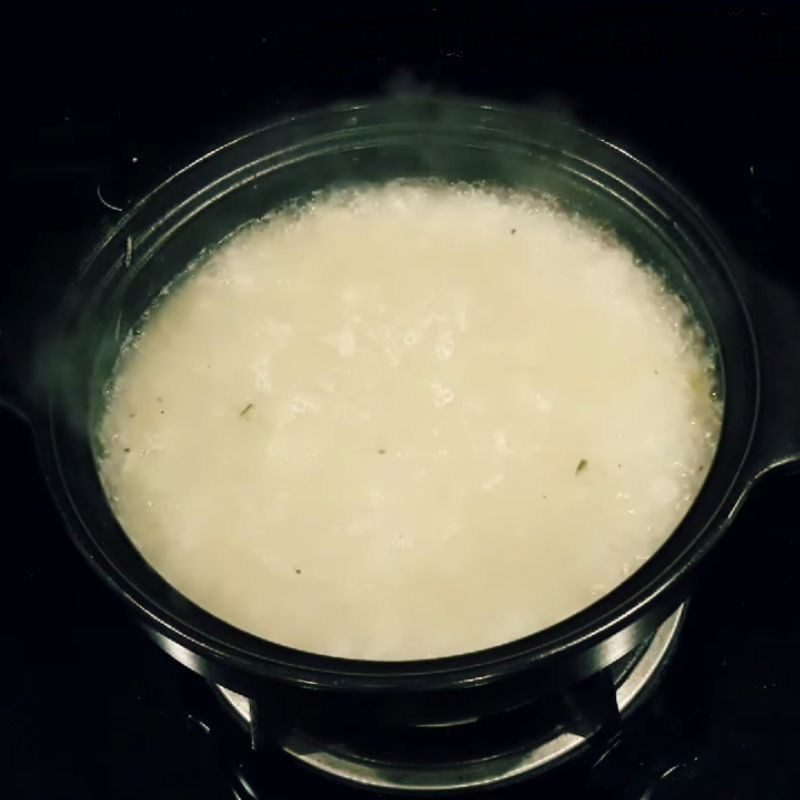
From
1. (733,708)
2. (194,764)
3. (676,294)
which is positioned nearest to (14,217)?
(194,764)

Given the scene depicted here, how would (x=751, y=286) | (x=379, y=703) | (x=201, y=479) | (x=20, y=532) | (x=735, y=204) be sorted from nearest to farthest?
1. (x=379, y=703)
2. (x=751, y=286)
3. (x=201, y=479)
4. (x=20, y=532)
5. (x=735, y=204)

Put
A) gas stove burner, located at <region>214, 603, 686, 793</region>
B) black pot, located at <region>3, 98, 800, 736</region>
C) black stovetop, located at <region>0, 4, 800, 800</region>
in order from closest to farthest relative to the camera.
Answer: black pot, located at <region>3, 98, 800, 736</region> → gas stove burner, located at <region>214, 603, 686, 793</region> → black stovetop, located at <region>0, 4, 800, 800</region>

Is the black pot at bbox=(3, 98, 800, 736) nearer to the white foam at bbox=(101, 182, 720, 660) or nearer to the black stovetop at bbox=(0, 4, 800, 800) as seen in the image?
the white foam at bbox=(101, 182, 720, 660)

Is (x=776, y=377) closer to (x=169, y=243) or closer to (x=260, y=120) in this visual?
(x=169, y=243)

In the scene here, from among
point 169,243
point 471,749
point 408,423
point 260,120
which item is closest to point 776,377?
point 408,423

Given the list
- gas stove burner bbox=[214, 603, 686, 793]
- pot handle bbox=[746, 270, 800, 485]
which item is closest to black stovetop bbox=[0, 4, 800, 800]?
gas stove burner bbox=[214, 603, 686, 793]

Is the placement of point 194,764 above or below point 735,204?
below

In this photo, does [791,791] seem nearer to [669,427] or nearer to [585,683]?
[585,683]
